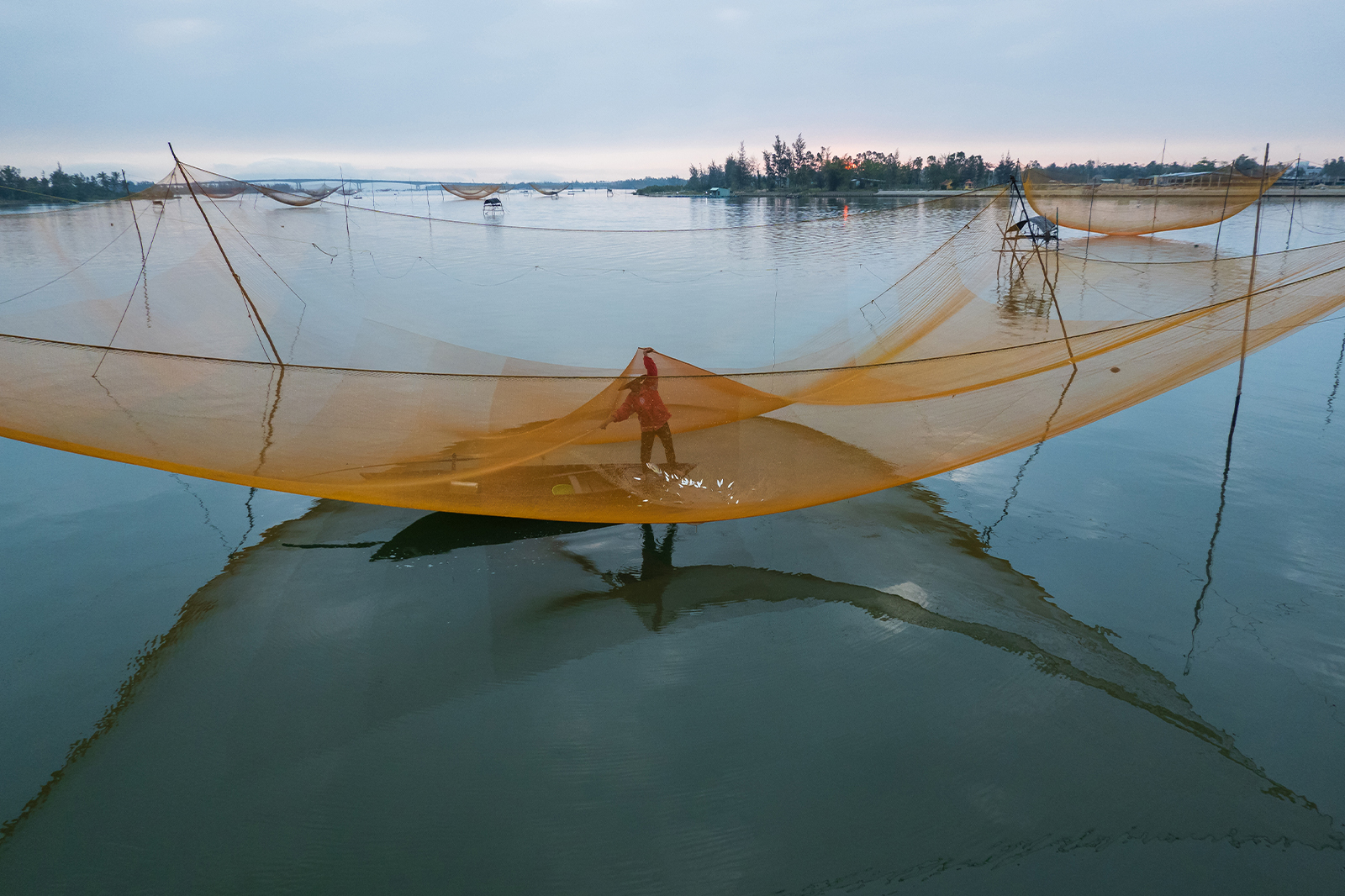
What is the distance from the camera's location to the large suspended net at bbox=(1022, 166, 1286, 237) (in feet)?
50.1

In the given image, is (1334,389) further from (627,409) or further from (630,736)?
(630,736)

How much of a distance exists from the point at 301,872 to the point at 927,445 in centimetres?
349

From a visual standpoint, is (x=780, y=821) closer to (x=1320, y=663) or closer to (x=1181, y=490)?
(x=1320, y=663)

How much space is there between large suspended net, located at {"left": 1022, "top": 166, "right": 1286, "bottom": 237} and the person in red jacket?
1233 centimetres

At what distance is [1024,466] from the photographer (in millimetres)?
5676

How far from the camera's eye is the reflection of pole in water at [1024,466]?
4043 mm

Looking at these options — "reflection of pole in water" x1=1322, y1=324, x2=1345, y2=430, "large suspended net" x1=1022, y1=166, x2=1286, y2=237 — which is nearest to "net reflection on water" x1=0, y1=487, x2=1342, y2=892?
"reflection of pole in water" x1=1322, y1=324, x2=1345, y2=430

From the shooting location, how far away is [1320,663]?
3.24 metres

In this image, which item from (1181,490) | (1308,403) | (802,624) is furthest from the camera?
(1308,403)

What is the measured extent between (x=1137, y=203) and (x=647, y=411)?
2190cm

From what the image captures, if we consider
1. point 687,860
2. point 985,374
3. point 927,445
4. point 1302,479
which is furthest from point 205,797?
point 1302,479

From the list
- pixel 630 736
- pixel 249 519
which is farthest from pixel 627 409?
pixel 249 519

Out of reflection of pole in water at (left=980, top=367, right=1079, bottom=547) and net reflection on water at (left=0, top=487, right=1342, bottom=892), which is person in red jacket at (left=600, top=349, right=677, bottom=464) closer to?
net reflection on water at (left=0, top=487, right=1342, bottom=892)

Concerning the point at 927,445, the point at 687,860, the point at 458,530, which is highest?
the point at 927,445
